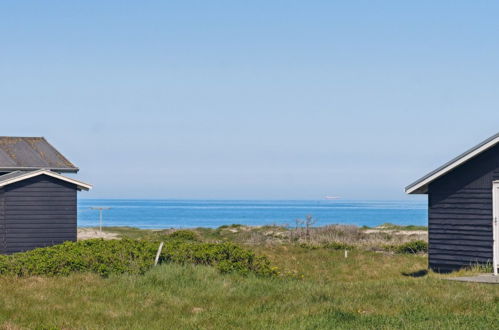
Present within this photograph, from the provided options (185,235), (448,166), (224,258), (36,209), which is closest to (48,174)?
(36,209)

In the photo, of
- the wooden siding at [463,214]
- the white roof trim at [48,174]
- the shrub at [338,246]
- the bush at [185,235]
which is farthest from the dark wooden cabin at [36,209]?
the wooden siding at [463,214]

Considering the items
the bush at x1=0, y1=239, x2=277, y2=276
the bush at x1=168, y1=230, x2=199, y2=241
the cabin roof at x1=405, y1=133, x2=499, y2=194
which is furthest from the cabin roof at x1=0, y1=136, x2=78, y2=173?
the cabin roof at x1=405, y1=133, x2=499, y2=194

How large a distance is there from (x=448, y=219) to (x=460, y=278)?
4.44 m

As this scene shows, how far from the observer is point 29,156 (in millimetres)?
35406

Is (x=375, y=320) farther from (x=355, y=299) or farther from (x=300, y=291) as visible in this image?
(x=300, y=291)

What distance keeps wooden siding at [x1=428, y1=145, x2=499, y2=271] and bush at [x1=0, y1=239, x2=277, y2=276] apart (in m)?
6.65

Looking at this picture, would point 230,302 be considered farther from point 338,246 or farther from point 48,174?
point 338,246

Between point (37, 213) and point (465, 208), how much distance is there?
58.3 feet

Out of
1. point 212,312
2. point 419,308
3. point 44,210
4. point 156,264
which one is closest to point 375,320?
point 419,308

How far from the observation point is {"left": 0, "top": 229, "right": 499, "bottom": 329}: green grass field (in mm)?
14125

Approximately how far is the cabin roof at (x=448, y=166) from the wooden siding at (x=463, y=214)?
370mm

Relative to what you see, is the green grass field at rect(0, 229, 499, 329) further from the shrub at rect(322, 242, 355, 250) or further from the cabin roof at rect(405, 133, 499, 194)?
the shrub at rect(322, 242, 355, 250)

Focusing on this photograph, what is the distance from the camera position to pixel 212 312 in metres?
15.5

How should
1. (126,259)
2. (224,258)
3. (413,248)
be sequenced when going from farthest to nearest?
(413,248), (224,258), (126,259)
